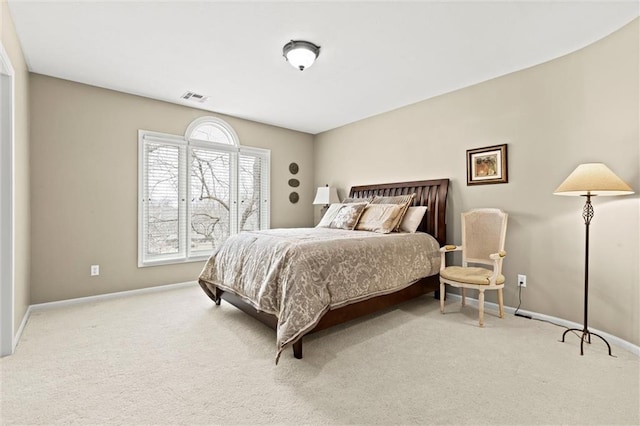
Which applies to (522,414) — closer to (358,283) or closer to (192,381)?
(358,283)

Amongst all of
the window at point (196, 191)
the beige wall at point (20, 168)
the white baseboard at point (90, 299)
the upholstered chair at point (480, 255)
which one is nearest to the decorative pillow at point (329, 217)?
the window at point (196, 191)

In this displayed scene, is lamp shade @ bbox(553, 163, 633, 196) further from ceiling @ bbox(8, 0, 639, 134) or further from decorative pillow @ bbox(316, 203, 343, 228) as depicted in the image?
decorative pillow @ bbox(316, 203, 343, 228)

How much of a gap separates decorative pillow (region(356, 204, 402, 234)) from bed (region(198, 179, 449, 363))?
0.90 feet

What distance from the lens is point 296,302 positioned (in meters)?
2.26

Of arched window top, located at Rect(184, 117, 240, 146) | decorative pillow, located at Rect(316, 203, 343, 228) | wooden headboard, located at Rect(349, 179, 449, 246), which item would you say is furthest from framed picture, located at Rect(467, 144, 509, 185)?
arched window top, located at Rect(184, 117, 240, 146)

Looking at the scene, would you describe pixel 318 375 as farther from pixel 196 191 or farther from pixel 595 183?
pixel 196 191

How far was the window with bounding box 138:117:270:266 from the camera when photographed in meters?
4.20

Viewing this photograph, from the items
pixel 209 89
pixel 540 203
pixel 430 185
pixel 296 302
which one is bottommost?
pixel 296 302

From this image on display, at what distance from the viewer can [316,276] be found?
2412mm

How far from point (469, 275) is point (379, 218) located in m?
1.19

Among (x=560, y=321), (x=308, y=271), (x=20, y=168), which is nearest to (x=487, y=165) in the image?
(x=560, y=321)

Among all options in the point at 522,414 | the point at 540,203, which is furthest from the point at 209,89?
the point at 522,414

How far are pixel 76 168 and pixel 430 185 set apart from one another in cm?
Result: 439

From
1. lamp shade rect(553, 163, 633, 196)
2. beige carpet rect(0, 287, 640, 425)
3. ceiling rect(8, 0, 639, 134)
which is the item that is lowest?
beige carpet rect(0, 287, 640, 425)
